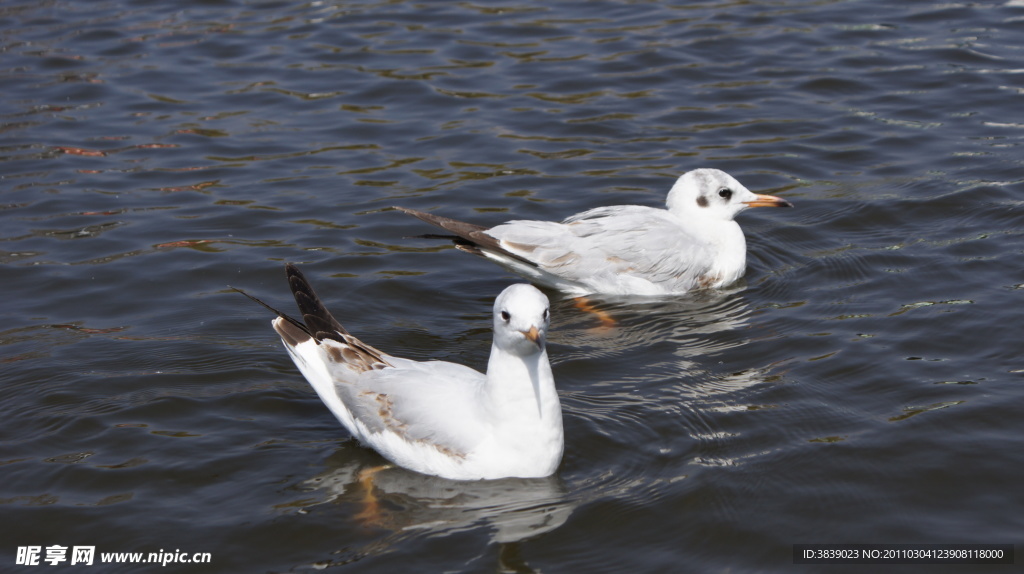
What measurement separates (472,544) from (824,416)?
221 cm

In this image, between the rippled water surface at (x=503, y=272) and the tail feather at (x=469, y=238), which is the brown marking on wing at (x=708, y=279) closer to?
the rippled water surface at (x=503, y=272)

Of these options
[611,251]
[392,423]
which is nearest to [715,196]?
[611,251]

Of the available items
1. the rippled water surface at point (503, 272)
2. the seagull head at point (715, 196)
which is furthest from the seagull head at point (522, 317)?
the seagull head at point (715, 196)

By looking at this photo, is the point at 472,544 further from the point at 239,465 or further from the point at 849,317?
the point at 849,317

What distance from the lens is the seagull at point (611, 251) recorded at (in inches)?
326

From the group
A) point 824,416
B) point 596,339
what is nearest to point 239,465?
point 596,339

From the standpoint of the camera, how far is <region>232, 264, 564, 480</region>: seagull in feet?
18.8

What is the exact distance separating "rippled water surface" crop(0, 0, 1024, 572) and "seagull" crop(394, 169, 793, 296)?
17cm

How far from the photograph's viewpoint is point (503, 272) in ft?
29.3

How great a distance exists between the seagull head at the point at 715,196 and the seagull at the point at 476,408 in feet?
10.3

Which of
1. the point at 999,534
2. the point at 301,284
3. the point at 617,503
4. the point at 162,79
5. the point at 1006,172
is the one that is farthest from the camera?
the point at 162,79

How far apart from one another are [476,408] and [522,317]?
2.17 ft

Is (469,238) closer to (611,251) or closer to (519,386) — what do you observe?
(611,251)

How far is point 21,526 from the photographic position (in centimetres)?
574
